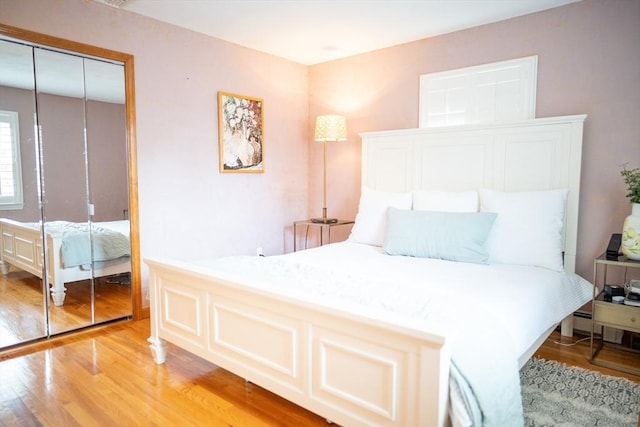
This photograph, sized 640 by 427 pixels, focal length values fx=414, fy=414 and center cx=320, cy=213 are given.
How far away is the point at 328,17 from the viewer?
332cm

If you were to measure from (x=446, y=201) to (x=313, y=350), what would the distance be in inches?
75.3

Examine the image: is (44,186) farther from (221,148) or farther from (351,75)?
(351,75)

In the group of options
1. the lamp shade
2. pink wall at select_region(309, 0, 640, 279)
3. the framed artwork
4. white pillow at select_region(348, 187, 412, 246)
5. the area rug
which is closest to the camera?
the area rug

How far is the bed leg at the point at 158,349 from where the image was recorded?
2.61 m

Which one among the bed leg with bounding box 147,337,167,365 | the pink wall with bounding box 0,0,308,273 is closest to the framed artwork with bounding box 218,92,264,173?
the pink wall with bounding box 0,0,308,273

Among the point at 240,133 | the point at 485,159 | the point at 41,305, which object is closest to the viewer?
the point at 41,305

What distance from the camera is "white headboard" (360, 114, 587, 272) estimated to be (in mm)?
2998

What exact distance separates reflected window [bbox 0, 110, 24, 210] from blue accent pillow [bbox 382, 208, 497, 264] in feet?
8.55

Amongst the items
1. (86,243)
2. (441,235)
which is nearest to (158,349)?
(86,243)

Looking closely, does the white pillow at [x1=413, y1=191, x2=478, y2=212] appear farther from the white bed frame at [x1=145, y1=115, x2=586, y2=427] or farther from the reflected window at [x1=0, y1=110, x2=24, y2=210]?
the reflected window at [x1=0, y1=110, x2=24, y2=210]

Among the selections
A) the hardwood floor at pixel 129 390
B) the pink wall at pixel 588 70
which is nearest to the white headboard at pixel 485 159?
the pink wall at pixel 588 70

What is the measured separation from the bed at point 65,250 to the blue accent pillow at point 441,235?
2131 millimetres

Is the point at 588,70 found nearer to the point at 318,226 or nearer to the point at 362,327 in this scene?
the point at 362,327

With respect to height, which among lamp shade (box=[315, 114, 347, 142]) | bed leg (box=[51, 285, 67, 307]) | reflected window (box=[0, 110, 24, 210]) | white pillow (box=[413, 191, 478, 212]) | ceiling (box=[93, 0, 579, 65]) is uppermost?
ceiling (box=[93, 0, 579, 65])
